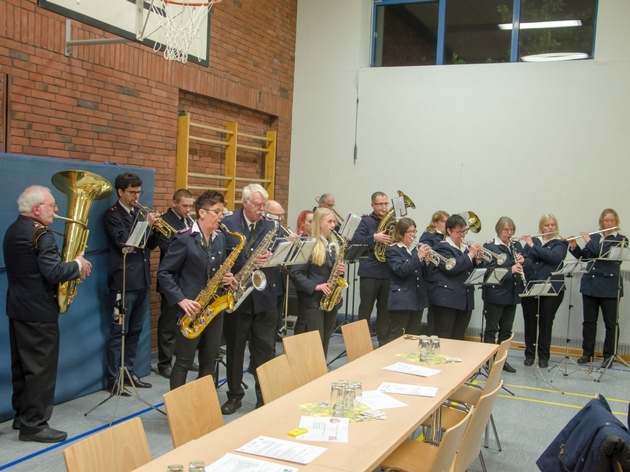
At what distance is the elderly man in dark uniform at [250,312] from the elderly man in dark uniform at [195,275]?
0.30 meters

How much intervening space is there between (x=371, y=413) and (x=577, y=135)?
6.53m

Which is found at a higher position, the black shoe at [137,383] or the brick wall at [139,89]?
the brick wall at [139,89]

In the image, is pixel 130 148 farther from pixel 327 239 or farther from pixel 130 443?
pixel 130 443

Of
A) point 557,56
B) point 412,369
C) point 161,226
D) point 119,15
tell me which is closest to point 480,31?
point 557,56

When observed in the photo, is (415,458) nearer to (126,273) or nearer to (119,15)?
(126,273)

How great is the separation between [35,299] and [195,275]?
111cm

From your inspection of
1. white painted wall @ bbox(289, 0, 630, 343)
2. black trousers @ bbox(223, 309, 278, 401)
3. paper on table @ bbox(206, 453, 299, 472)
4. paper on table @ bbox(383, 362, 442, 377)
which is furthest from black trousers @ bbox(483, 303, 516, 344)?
paper on table @ bbox(206, 453, 299, 472)

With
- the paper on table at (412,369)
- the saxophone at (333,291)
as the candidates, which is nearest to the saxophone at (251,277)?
the saxophone at (333,291)

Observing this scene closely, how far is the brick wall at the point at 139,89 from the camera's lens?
223 inches

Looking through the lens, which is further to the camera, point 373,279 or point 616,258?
point 373,279

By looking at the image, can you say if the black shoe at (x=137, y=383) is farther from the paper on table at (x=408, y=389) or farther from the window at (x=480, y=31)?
the window at (x=480, y=31)

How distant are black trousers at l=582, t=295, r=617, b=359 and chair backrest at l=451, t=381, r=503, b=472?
497cm

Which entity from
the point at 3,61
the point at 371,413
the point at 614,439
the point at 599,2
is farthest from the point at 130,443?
the point at 599,2

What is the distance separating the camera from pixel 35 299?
4.63 metres
